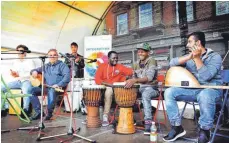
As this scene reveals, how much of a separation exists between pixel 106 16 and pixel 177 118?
489cm

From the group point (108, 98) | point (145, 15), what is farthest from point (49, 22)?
point (108, 98)

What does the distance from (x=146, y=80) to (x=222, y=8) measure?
2.93 m

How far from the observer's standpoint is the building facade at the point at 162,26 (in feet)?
15.4

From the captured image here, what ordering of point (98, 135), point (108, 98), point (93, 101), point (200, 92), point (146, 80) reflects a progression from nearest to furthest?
point (200, 92) → point (98, 135) → point (146, 80) → point (93, 101) → point (108, 98)

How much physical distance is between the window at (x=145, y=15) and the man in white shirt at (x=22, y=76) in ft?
10.5

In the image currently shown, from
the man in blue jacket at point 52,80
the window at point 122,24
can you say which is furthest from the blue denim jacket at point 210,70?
the window at point 122,24

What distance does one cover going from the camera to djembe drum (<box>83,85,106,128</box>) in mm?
3172

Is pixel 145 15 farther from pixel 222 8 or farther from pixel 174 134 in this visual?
pixel 174 134

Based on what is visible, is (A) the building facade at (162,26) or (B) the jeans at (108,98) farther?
(A) the building facade at (162,26)

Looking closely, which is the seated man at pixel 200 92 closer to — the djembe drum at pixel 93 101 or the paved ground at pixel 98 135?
the paved ground at pixel 98 135

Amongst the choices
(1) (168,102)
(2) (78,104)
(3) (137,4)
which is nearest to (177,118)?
(1) (168,102)

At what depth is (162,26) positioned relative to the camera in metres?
5.53

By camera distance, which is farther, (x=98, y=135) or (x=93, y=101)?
(x=93, y=101)

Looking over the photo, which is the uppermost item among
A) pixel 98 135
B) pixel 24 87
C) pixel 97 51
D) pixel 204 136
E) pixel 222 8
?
pixel 222 8
